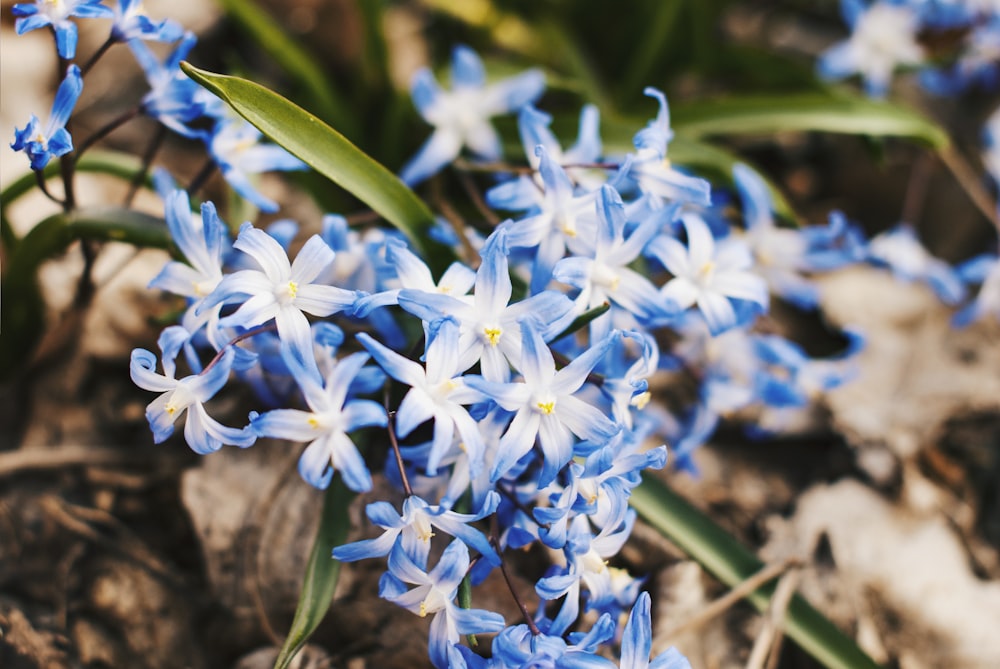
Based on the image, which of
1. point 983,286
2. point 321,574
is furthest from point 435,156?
point 983,286

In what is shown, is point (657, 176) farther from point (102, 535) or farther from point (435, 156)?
point (102, 535)

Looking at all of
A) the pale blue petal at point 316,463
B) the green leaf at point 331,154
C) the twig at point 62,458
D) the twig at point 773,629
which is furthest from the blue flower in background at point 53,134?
the twig at point 773,629

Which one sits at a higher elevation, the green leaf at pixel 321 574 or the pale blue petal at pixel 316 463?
the pale blue petal at pixel 316 463

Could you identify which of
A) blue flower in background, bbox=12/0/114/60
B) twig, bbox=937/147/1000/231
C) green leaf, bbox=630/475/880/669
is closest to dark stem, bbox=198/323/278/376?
blue flower in background, bbox=12/0/114/60

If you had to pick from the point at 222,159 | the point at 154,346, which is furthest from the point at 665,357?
the point at 154,346

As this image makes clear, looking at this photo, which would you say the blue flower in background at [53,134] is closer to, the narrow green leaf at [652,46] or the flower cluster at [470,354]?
the flower cluster at [470,354]

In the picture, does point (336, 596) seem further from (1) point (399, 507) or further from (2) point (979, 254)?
(2) point (979, 254)
